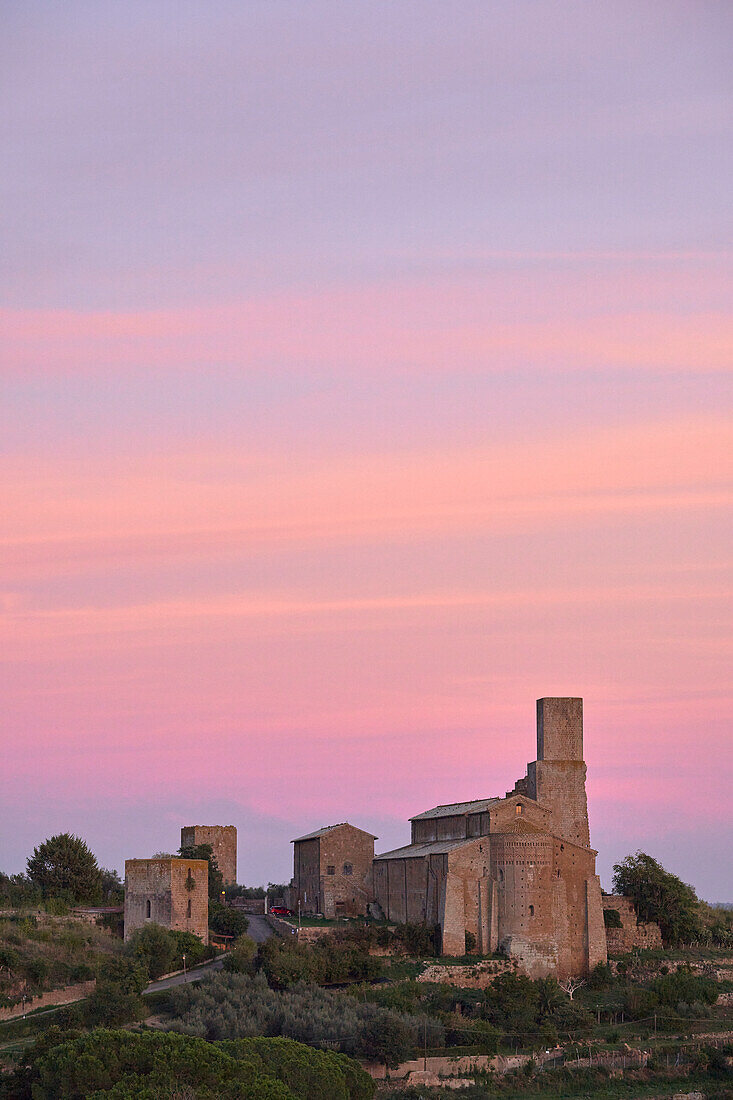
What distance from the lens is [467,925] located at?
6762 cm

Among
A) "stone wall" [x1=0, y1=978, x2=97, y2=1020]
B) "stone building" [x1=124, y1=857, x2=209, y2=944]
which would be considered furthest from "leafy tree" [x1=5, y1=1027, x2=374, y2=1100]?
"stone building" [x1=124, y1=857, x2=209, y2=944]

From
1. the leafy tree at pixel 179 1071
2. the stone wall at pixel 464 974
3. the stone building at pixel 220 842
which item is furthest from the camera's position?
the stone building at pixel 220 842

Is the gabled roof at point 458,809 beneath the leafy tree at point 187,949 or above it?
above

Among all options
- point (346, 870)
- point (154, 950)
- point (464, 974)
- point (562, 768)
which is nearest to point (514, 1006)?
point (464, 974)

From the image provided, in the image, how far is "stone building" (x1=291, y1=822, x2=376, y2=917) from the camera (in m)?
76.9

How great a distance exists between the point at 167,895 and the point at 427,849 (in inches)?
532

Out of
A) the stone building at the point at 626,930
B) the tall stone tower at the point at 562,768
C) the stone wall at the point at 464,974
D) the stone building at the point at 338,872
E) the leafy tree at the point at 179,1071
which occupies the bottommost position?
the leafy tree at the point at 179,1071

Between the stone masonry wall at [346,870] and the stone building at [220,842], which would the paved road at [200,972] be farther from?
the stone building at [220,842]

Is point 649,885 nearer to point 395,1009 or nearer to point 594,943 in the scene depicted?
point 594,943

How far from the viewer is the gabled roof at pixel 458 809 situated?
238 feet

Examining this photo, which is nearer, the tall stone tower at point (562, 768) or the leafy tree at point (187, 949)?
the leafy tree at point (187, 949)

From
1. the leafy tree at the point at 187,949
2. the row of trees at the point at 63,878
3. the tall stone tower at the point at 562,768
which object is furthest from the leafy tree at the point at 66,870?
the tall stone tower at the point at 562,768

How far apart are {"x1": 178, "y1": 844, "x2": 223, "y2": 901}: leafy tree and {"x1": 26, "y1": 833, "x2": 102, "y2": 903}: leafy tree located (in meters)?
5.80

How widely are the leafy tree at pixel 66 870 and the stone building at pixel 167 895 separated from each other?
8.05m
